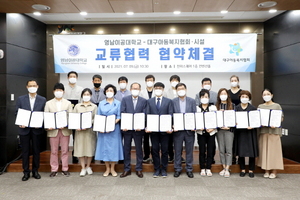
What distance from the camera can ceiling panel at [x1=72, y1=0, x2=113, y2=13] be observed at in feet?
12.4

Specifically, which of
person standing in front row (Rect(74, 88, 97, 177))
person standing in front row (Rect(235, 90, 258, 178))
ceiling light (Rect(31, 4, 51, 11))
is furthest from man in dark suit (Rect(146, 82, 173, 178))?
ceiling light (Rect(31, 4, 51, 11))

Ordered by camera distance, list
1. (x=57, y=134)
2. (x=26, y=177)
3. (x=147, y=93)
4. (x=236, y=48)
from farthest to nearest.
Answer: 1. (x=236, y=48)
2. (x=147, y=93)
3. (x=57, y=134)
4. (x=26, y=177)

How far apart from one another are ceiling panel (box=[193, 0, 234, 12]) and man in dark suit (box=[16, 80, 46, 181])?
10.1ft

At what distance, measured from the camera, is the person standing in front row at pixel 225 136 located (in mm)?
3781

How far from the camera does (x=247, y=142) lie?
377cm

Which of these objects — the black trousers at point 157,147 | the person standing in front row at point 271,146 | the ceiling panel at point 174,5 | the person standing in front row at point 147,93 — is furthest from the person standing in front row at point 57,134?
the person standing in front row at point 271,146

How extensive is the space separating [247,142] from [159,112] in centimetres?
152

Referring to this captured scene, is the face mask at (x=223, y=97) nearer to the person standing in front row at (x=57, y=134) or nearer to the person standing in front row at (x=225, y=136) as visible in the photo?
the person standing in front row at (x=225, y=136)

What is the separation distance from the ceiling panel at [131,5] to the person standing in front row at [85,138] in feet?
4.99

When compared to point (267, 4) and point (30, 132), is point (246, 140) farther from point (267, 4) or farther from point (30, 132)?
point (30, 132)

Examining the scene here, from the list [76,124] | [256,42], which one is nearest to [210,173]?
[76,124]

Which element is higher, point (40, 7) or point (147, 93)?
point (40, 7)

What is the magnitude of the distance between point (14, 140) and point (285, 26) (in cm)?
592

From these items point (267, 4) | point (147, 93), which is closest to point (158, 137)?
point (147, 93)
